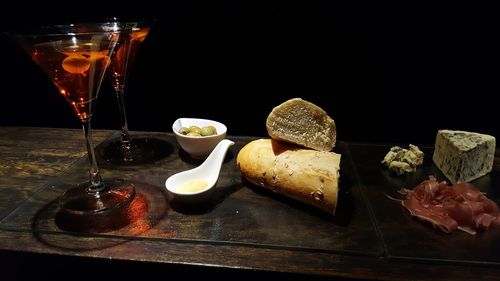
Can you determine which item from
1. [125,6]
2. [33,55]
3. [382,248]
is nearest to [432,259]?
[382,248]

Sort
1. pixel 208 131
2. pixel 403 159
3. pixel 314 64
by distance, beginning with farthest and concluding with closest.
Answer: pixel 314 64, pixel 208 131, pixel 403 159

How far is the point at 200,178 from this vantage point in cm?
138

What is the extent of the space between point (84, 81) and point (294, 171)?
710 millimetres

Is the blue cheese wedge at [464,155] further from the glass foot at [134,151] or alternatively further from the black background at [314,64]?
the glass foot at [134,151]

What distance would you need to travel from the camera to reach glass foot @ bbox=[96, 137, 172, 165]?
1.60 meters

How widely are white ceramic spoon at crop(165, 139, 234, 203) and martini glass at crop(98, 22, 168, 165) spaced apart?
294 millimetres

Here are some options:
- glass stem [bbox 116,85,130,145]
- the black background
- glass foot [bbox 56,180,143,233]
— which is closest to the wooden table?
glass foot [bbox 56,180,143,233]

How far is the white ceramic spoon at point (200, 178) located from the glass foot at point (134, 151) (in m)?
0.29

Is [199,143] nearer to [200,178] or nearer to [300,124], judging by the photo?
[200,178]

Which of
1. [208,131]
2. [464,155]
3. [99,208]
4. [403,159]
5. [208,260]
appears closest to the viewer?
[208,260]

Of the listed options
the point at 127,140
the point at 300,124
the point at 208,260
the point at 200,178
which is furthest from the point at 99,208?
the point at 300,124

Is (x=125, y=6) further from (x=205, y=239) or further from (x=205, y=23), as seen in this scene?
(x=205, y=239)

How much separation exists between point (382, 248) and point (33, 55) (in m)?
1.11

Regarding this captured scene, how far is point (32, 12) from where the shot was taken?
1.91 metres
